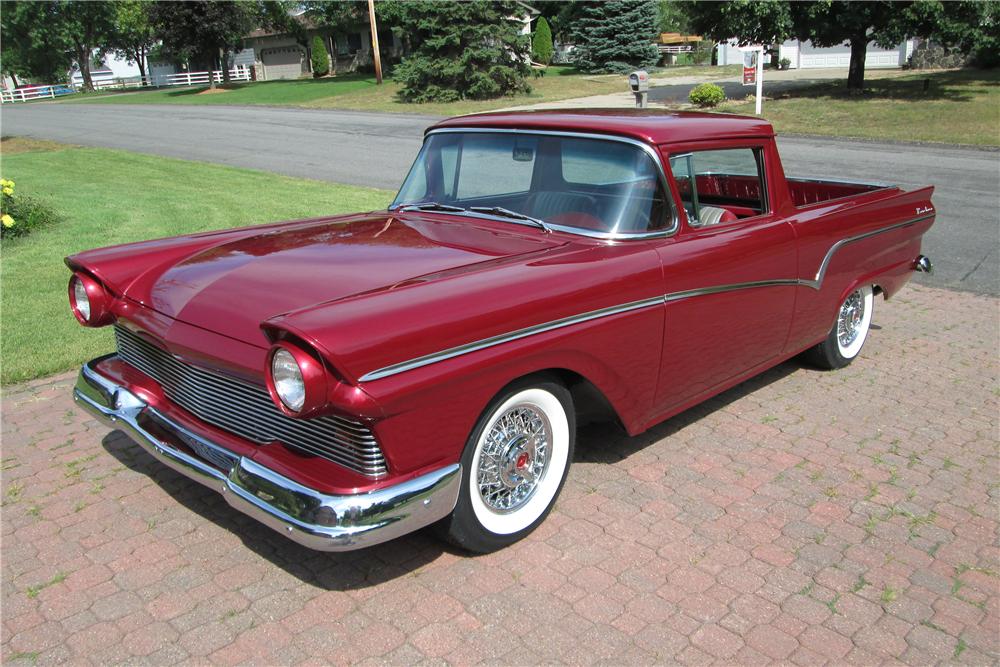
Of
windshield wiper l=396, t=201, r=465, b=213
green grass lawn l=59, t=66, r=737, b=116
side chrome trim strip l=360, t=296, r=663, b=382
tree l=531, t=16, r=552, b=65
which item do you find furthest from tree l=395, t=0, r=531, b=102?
side chrome trim strip l=360, t=296, r=663, b=382

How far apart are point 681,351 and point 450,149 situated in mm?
1616

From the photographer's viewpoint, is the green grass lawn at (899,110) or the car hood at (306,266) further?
the green grass lawn at (899,110)

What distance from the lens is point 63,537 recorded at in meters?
3.42

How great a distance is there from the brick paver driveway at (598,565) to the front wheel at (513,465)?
12 centimetres

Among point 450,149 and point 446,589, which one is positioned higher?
A: point 450,149

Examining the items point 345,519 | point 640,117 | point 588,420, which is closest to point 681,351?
point 588,420

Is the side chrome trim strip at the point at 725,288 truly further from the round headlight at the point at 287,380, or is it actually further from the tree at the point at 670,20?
the tree at the point at 670,20

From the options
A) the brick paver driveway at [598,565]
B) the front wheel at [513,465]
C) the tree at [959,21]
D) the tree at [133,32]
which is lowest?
the brick paver driveway at [598,565]

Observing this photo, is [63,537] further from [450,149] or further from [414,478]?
[450,149]

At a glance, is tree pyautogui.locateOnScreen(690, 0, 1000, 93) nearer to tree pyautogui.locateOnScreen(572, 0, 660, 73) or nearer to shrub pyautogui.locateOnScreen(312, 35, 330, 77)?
tree pyautogui.locateOnScreen(572, 0, 660, 73)

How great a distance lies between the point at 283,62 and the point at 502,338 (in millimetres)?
59065

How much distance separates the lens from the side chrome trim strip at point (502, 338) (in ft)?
8.65

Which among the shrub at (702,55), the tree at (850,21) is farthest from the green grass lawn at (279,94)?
the shrub at (702,55)

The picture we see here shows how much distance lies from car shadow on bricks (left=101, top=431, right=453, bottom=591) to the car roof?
2.00 meters
